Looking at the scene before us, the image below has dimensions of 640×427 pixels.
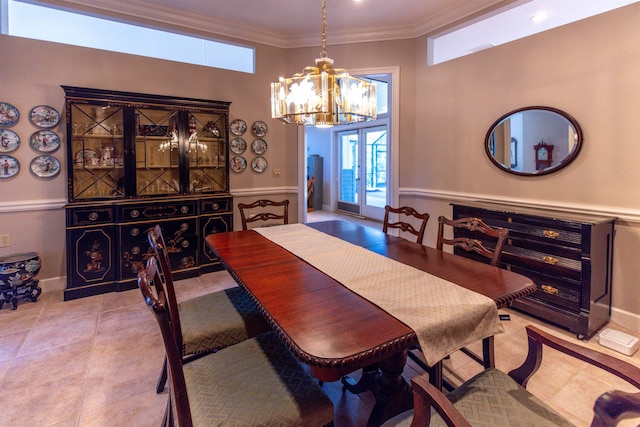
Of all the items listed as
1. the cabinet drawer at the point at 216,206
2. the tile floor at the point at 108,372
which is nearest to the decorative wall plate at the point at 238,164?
the cabinet drawer at the point at 216,206

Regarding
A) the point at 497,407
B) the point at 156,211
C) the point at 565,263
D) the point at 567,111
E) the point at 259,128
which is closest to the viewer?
the point at 497,407

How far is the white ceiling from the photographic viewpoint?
3.43 metres

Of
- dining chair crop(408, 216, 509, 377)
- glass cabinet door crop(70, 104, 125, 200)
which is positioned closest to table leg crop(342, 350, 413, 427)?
dining chair crop(408, 216, 509, 377)

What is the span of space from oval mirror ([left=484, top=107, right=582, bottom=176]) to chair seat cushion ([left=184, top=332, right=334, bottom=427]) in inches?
114

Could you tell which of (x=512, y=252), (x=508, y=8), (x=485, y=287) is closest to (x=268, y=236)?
(x=485, y=287)

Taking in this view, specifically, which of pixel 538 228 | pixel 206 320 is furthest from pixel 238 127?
pixel 538 228

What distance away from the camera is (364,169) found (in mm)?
7645

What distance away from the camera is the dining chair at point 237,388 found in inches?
42.9

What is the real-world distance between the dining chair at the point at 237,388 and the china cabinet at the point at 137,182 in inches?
95.3

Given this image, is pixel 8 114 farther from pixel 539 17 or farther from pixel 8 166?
pixel 539 17

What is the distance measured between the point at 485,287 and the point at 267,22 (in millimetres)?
3820

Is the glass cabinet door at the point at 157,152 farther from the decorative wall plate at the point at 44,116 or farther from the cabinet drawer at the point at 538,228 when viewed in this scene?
the cabinet drawer at the point at 538,228

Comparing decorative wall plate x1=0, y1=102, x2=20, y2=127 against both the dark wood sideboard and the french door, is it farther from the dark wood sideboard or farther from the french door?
the french door

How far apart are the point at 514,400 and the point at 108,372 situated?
2.25 m
